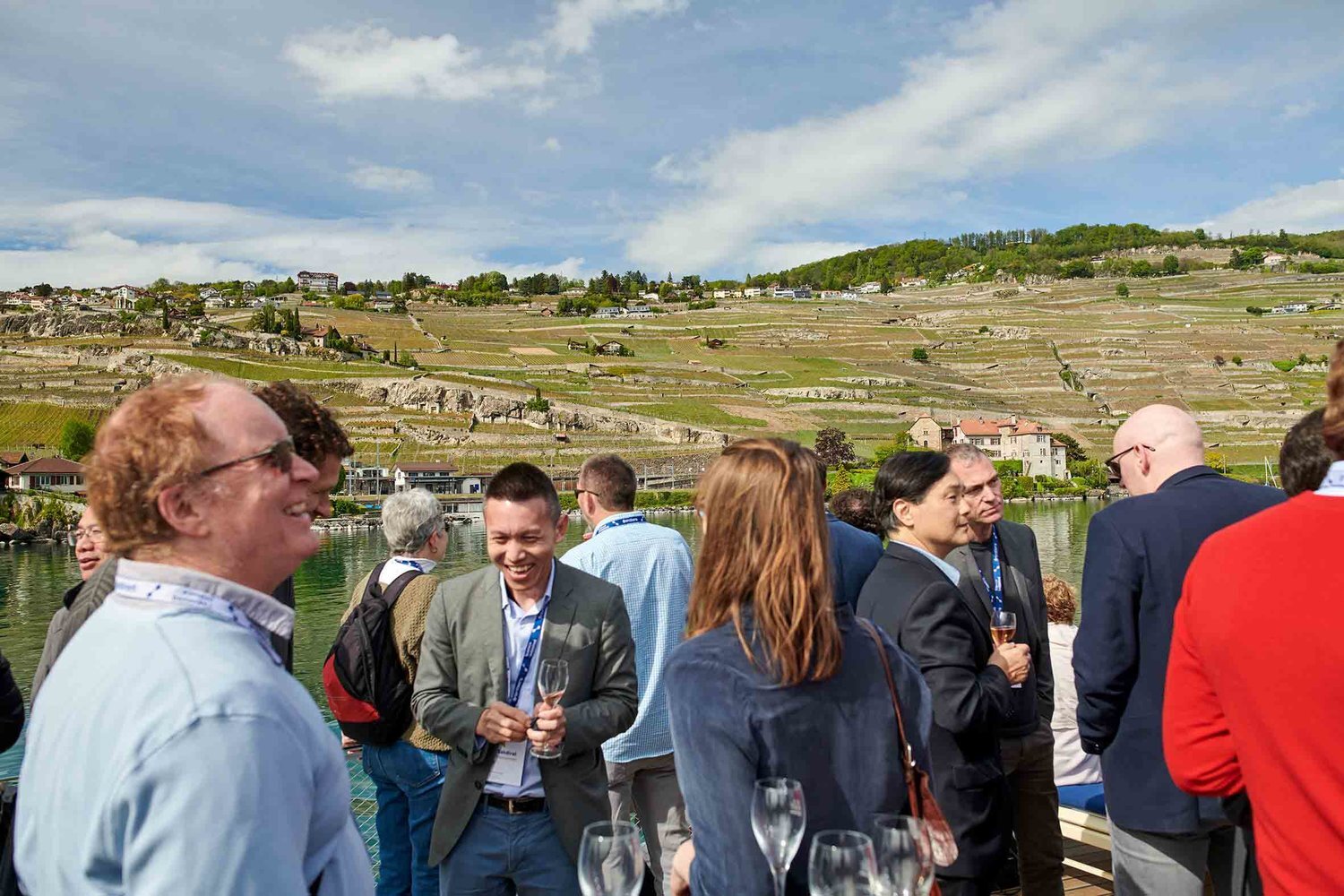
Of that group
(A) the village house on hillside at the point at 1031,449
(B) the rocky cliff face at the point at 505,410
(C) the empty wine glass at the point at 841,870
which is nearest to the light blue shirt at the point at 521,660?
(C) the empty wine glass at the point at 841,870

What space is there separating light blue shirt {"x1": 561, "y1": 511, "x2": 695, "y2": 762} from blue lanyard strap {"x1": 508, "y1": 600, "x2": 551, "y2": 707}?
0.71 metres

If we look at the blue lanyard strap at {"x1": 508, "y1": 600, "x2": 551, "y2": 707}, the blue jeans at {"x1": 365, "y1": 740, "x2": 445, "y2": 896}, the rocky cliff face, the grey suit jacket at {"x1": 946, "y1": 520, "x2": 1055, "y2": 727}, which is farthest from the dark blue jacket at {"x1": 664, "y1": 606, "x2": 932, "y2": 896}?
the rocky cliff face

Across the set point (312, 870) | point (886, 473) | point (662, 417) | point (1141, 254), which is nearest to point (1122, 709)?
point (886, 473)

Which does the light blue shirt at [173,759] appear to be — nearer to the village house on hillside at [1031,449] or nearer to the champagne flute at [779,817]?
the champagne flute at [779,817]

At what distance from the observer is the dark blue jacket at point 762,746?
1.78 meters

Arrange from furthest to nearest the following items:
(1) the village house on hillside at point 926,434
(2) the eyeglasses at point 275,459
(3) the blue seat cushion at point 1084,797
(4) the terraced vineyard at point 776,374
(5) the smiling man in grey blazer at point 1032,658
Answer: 1. (4) the terraced vineyard at point 776,374
2. (1) the village house on hillside at point 926,434
3. (3) the blue seat cushion at point 1084,797
4. (5) the smiling man in grey blazer at point 1032,658
5. (2) the eyeglasses at point 275,459

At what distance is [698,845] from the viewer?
6.04ft

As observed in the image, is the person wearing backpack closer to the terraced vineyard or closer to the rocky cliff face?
the terraced vineyard

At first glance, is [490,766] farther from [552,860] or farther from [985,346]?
[985,346]

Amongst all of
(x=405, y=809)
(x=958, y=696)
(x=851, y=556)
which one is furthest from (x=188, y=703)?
(x=851, y=556)

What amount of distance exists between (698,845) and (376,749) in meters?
2.34

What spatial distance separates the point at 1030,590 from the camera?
3.86 m

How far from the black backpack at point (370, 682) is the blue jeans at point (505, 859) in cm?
81

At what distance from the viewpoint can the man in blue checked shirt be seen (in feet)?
12.7
